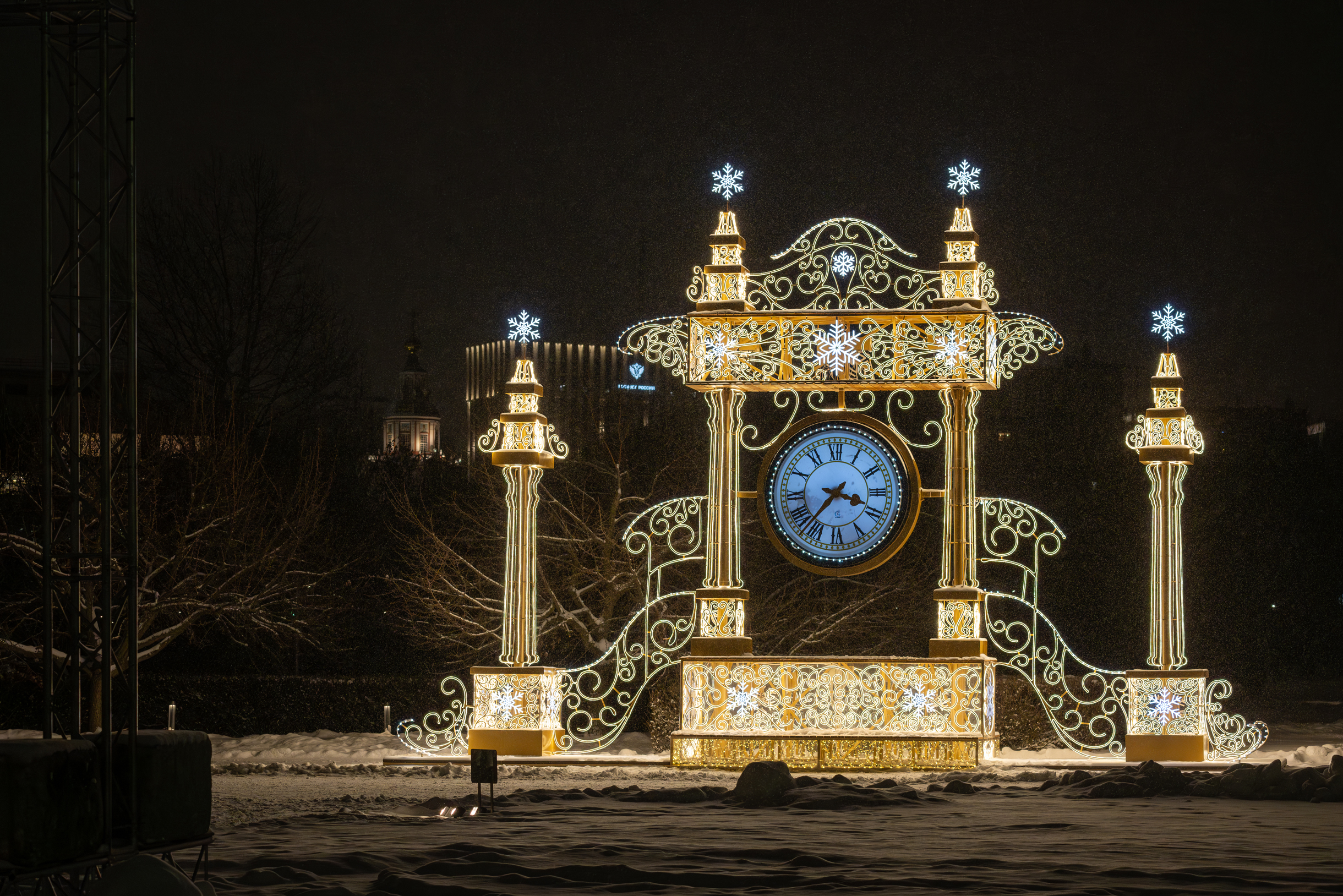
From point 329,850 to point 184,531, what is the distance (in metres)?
10.5

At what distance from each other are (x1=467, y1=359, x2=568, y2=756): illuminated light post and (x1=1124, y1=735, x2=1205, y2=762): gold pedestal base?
463 centimetres

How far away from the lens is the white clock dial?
13.6 m

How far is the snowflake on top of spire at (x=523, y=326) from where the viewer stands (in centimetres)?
1437

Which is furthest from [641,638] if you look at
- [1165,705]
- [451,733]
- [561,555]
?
[1165,705]

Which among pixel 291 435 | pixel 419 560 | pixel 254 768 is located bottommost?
pixel 254 768

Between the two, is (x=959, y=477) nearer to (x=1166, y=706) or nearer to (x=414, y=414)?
(x=1166, y=706)

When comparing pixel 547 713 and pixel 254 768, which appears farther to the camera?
pixel 254 768

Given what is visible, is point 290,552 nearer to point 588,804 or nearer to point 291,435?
point 291,435

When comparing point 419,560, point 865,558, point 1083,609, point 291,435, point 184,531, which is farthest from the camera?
point 291,435

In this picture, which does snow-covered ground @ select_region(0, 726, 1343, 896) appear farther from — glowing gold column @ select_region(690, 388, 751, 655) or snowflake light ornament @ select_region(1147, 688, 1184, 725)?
glowing gold column @ select_region(690, 388, 751, 655)

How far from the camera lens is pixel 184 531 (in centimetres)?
1862

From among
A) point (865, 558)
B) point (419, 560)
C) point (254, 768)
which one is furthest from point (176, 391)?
point (865, 558)

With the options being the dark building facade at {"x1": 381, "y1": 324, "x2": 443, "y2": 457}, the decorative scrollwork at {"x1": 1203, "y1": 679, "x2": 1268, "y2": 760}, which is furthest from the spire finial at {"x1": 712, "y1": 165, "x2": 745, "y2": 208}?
the dark building facade at {"x1": 381, "y1": 324, "x2": 443, "y2": 457}

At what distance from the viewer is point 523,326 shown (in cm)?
1438
